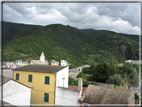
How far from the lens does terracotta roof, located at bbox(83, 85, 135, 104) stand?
27.5 feet

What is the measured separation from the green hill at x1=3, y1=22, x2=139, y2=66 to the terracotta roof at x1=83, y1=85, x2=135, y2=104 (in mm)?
50983

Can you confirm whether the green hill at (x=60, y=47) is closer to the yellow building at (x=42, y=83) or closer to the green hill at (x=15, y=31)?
the green hill at (x=15, y=31)

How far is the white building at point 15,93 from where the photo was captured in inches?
311

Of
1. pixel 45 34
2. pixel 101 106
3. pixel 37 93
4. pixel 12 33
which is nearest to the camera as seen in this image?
pixel 101 106

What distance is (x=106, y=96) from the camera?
8938mm

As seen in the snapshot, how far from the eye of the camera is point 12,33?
139m

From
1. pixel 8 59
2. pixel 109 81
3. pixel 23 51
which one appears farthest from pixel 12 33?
pixel 109 81

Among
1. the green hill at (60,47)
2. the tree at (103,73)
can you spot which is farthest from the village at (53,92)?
the green hill at (60,47)

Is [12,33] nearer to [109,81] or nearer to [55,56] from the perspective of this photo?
[55,56]

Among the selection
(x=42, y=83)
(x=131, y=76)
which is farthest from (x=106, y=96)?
(x=131, y=76)

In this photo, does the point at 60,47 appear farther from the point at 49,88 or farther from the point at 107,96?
the point at 107,96

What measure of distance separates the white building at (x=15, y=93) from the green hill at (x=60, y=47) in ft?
177

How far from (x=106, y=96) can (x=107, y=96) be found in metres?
0.08

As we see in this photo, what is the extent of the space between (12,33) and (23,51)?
84483 millimetres
